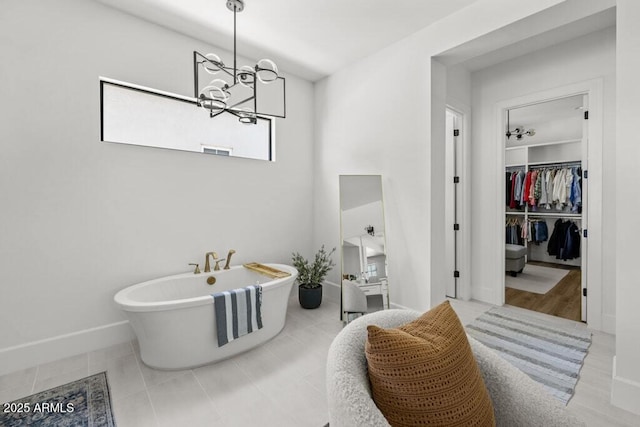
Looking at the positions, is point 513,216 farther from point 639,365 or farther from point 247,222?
point 247,222

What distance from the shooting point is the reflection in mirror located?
2.64 meters

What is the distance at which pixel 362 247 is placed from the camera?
3176 mm

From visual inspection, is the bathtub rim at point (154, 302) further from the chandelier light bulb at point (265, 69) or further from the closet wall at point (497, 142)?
the closet wall at point (497, 142)

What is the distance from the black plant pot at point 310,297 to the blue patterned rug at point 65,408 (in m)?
1.91

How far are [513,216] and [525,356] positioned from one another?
13.5 ft

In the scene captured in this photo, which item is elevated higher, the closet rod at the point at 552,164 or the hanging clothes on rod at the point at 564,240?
the closet rod at the point at 552,164

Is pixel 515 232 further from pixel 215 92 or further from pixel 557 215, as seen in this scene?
pixel 215 92

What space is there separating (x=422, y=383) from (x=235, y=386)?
1.67 m

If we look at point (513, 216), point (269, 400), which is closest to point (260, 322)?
point (269, 400)

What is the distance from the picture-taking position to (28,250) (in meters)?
2.21

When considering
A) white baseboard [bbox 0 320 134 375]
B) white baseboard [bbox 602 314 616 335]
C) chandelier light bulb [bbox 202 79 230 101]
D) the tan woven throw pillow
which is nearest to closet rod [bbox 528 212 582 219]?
white baseboard [bbox 602 314 616 335]

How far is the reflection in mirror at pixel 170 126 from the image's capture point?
2.64 metres

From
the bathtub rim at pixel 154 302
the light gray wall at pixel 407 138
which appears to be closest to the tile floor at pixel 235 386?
the bathtub rim at pixel 154 302

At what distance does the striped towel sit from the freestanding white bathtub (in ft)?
0.18
